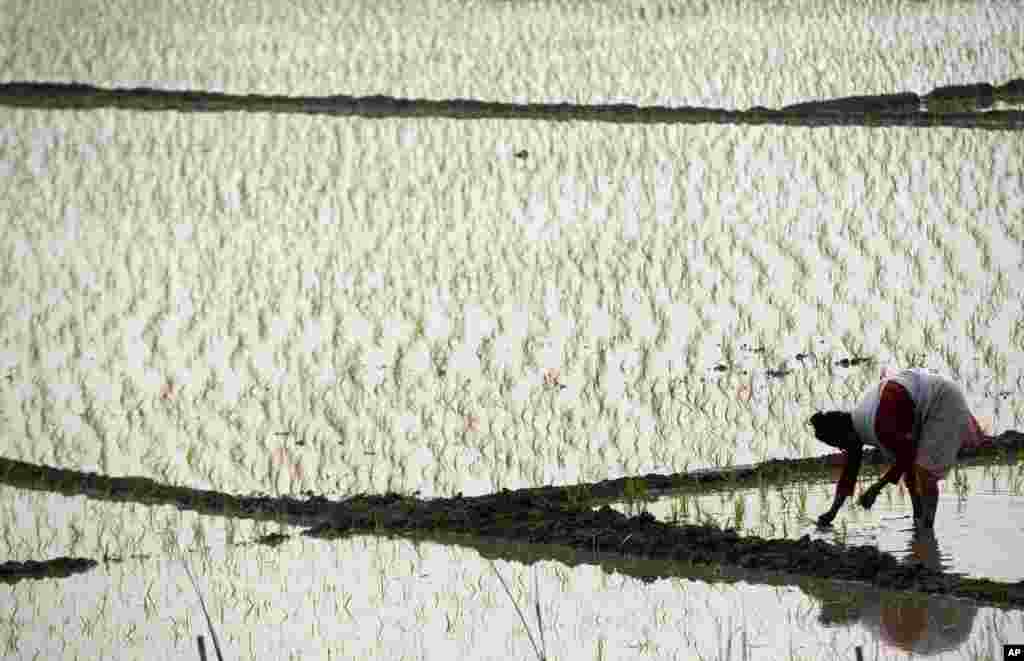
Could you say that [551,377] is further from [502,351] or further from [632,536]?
[632,536]

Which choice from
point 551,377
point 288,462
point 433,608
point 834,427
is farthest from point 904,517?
point 551,377

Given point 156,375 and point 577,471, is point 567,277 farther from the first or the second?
point 577,471

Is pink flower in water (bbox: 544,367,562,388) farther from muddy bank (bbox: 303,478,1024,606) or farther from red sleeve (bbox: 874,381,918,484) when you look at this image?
red sleeve (bbox: 874,381,918,484)

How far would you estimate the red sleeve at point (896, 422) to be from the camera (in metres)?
5.05

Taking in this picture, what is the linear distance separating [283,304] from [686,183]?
3.04 m

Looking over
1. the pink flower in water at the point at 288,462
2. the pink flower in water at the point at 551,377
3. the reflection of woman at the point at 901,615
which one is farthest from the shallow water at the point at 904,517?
the pink flower in water at the point at 551,377

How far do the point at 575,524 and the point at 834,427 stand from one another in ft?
2.79

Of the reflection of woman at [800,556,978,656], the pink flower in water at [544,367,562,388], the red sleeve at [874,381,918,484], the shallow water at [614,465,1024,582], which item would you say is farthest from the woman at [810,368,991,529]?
the pink flower in water at [544,367,562,388]

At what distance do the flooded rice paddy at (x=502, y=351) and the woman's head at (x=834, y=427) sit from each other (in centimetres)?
29

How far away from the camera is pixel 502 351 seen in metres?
8.01

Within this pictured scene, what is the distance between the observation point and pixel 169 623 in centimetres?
490

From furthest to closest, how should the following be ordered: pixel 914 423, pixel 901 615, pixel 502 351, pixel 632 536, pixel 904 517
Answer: pixel 502 351, pixel 904 517, pixel 632 536, pixel 914 423, pixel 901 615

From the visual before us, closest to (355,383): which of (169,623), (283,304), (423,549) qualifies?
(283,304)

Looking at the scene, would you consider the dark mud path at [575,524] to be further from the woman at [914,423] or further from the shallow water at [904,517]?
the woman at [914,423]
